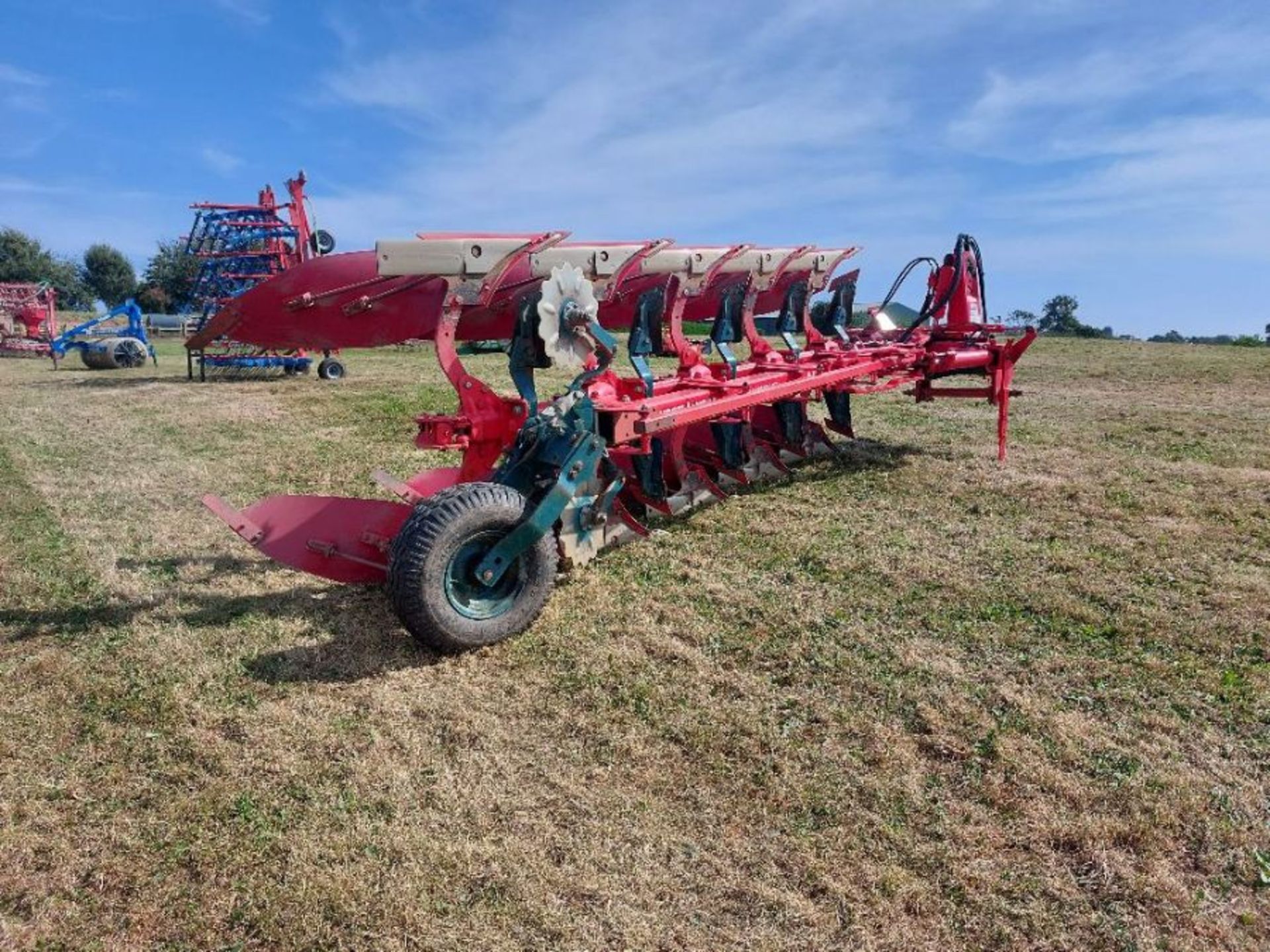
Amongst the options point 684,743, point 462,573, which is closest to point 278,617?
point 462,573

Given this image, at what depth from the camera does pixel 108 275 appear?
5853 cm

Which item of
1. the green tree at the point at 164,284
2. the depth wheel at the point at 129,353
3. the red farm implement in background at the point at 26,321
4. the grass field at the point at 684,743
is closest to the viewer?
the grass field at the point at 684,743

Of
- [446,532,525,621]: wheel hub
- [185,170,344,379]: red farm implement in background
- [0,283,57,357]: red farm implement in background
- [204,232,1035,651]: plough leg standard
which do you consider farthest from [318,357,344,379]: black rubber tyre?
[446,532,525,621]: wheel hub

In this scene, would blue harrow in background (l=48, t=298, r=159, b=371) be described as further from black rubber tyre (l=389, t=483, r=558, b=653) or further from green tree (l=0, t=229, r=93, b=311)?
green tree (l=0, t=229, r=93, b=311)

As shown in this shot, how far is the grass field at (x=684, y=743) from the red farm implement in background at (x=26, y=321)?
20.4 meters

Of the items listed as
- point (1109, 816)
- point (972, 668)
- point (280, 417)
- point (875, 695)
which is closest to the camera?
point (1109, 816)

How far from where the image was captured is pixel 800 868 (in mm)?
2439

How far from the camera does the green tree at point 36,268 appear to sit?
5369 cm

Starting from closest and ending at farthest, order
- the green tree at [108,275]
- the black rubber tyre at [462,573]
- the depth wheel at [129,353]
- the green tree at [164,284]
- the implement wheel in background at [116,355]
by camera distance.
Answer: the black rubber tyre at [462,573], the implement wheel in background at [116,355], the depth wheel at [129,353], the green tree at [164,284], the green tree at [108,275]

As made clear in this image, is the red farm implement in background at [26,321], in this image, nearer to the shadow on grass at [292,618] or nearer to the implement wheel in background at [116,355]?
the implement wheel in background at [116,355]

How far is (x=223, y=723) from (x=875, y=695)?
244 centimetres

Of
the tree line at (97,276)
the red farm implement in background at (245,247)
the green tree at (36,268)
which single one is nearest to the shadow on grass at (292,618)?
the red farm implement in background at (245,247)

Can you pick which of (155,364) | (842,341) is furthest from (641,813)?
(155,364)

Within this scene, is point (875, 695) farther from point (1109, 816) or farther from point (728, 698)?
point (1109, 816)
